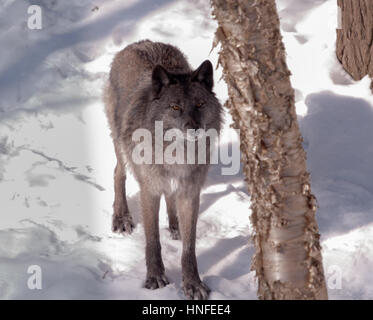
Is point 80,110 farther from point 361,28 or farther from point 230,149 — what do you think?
point 361,28

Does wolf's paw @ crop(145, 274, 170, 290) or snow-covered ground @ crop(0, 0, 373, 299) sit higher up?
snow-covered ground @ crop(0, 0, 373, 299)

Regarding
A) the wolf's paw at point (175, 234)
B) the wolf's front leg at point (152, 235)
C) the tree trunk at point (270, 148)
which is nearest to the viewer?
the tree trunk at point (270, 148)

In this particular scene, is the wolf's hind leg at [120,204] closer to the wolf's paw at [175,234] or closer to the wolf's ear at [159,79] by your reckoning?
the wolf's paw at [175,234]

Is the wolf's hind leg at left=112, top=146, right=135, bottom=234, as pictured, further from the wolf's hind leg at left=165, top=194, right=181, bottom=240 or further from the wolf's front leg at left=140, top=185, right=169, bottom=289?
the wolf's front leg at left=140, top=185, right=169, bottom=289

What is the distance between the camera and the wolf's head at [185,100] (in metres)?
4.19

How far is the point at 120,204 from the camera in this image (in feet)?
18.5

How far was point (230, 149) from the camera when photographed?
6559 millimetres

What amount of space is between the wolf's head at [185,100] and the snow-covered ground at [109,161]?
1403 millimetres

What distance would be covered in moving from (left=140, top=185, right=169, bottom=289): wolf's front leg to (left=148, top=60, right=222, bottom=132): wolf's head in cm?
71

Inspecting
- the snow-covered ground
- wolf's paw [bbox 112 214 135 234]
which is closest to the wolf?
the snow-covered ground

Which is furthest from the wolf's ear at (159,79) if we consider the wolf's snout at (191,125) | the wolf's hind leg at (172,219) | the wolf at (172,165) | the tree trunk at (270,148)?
the wolf's hind leg at (172,219)

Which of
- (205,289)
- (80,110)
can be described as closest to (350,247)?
(205,289)

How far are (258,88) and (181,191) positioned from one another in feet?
5.24

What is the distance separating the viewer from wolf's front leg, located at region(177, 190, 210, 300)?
435 cm
